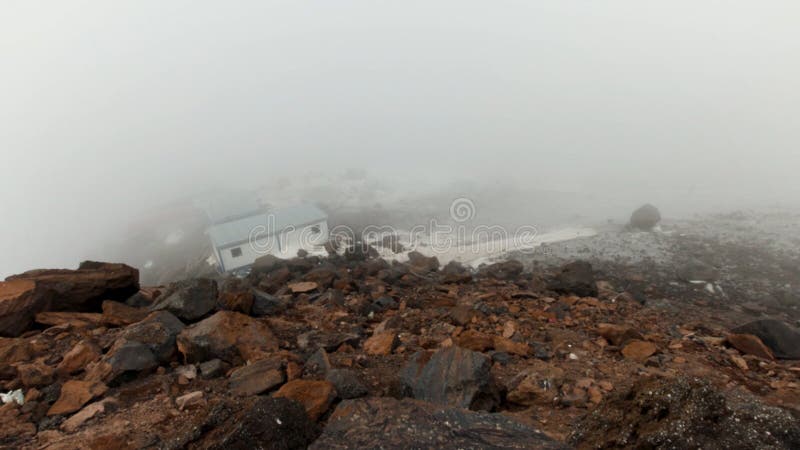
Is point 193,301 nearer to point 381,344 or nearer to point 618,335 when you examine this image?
point 381,344

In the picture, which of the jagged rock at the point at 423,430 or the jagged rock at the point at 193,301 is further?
the jagged rock at the point at 193,301

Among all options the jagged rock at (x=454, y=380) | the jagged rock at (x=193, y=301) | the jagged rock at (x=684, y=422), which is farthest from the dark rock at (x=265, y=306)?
the jagged rock at (x=684, y=422)

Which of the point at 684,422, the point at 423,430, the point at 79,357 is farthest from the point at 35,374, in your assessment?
the point at 684,422

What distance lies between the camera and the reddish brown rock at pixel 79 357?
5617 millimetres

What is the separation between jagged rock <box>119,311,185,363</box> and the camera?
226 inches

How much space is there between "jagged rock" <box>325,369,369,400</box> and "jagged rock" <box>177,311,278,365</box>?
1.47 m

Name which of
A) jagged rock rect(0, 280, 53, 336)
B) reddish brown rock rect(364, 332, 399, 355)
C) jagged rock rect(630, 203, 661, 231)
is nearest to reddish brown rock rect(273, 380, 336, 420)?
reddish brown rock rect(364, 332, 399, 355)

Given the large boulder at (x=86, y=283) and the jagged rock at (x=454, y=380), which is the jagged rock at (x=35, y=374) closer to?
the large boulder at (x=86, y=283)

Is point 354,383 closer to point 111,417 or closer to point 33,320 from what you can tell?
point 111,417

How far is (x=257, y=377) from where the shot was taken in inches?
202

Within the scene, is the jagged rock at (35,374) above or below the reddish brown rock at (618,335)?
above

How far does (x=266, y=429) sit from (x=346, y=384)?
138 centimetres

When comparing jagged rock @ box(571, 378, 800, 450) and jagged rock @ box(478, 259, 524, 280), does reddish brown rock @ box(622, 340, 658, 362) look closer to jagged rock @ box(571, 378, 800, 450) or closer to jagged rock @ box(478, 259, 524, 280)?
jagged rock @ box(571, 378, 800, 450)

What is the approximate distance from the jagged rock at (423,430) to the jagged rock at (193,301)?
4079 mm
